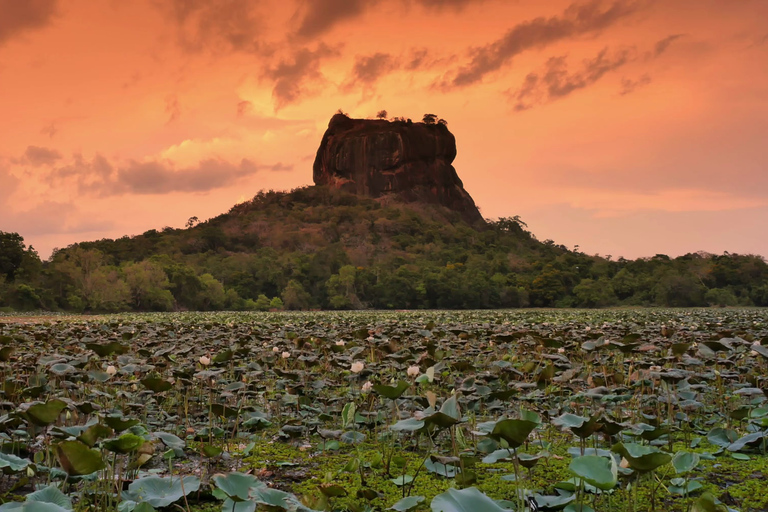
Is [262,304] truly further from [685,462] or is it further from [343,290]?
[685,462]

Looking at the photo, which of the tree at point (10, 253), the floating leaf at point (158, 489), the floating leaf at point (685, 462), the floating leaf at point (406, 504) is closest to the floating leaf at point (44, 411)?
the floating leaf at point (158, 489)

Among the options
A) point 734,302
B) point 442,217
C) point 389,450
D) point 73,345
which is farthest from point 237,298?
point 442,217

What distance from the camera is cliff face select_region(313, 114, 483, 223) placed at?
152 meters

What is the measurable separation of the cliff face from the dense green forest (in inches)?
1759

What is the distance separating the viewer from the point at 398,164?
504 feet

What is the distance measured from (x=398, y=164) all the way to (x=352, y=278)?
89.7m

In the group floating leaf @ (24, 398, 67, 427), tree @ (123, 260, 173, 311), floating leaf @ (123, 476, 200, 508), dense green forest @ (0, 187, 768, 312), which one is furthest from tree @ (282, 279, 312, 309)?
floating leaf @ (123, 476, 200, 508)

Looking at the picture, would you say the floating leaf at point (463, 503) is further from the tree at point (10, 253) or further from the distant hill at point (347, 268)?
the tree at point (10, 253)

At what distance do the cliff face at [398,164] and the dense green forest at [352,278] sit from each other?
4468 centimetres

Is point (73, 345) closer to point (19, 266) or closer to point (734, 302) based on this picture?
point (19, 266)

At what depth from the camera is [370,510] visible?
3.87 meters

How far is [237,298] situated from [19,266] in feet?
68.2

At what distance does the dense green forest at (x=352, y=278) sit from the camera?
55.2m

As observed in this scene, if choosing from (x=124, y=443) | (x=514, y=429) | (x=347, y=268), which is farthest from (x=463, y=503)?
(x=347, y=268)
